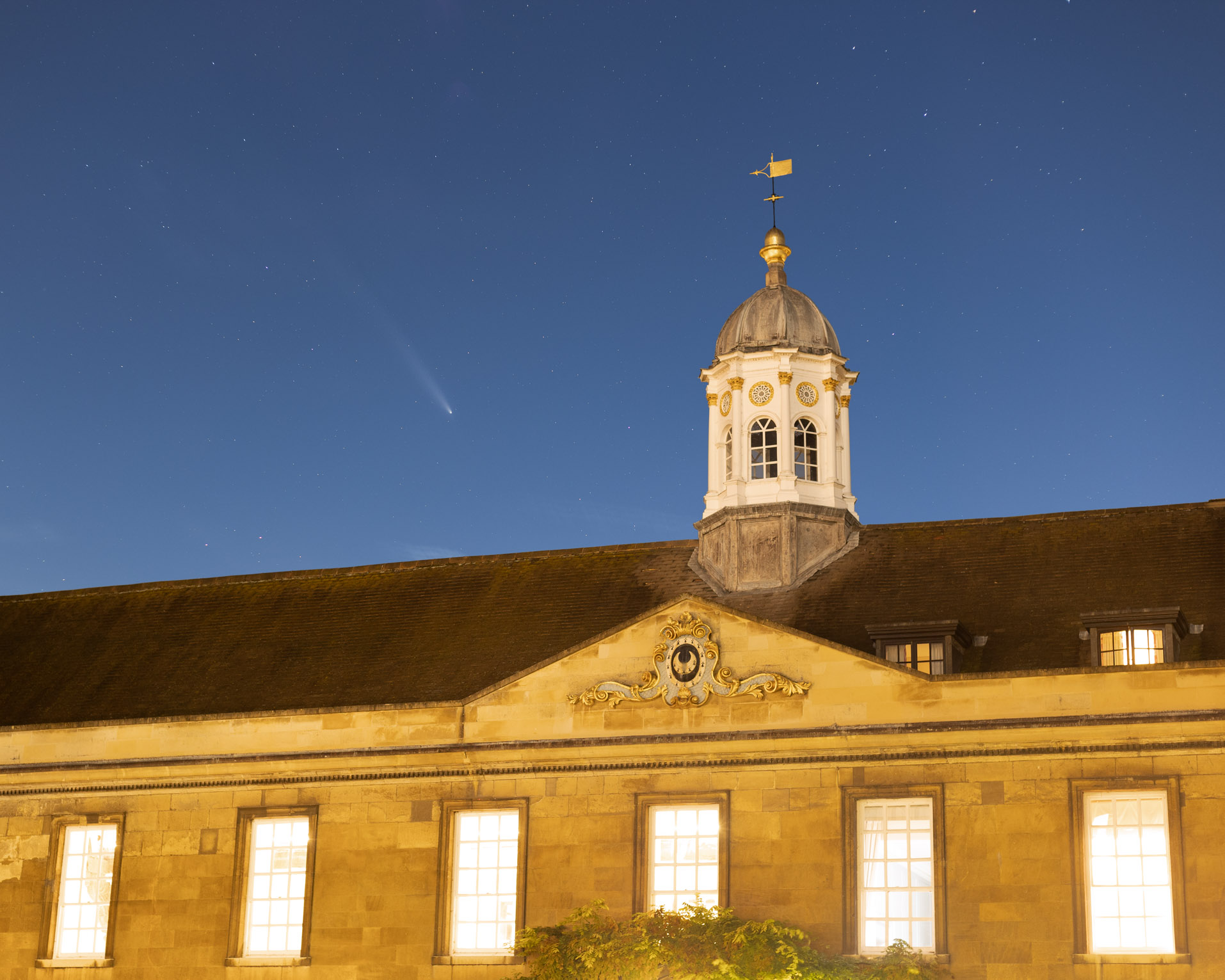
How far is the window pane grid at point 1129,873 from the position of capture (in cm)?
2408

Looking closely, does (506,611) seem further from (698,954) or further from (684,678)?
(698,954)

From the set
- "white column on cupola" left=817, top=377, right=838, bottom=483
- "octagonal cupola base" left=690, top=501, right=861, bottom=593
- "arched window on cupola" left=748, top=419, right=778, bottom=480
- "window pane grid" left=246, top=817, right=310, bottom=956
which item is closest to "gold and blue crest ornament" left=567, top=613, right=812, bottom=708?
"octagonal cupola base" left=690, top=501, right=861, bottom=593

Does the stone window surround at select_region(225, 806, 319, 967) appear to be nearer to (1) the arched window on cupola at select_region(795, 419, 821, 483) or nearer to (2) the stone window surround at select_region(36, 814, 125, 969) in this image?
(2) the stone window surround at select_region(36, 814, 125, 969)

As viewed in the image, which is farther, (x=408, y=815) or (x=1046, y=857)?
(x=408, y=815)

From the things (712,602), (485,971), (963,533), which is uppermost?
(963,533)

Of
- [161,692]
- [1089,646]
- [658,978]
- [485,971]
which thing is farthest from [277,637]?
[1089,646]

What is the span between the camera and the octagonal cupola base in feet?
106

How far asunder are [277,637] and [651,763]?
32.4 feet

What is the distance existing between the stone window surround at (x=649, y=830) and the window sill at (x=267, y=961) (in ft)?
18.4

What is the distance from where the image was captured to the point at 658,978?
24.6 meters

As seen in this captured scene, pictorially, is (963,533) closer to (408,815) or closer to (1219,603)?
(1219,603)

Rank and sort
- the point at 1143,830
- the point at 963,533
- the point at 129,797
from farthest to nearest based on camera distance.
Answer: the point at 963,533 → the point at 129,797 → the point at 1143,830

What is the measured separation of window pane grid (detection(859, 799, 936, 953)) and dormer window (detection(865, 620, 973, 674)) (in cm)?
267

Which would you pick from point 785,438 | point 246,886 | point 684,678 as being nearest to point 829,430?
point 785,438
